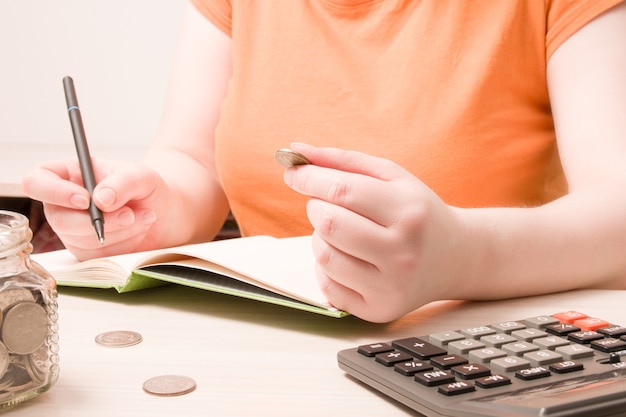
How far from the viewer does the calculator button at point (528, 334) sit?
1.61ft

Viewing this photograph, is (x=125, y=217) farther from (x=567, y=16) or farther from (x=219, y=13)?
(x=567, y=16)

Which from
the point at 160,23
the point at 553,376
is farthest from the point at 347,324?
the point at 160,23

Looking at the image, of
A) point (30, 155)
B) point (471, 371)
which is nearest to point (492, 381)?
point (471, 371)

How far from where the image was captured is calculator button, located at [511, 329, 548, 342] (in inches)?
19.3

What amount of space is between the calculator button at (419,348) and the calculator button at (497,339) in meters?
0.03

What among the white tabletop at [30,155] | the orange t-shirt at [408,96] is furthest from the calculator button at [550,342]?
the white tabletop at [30,155]

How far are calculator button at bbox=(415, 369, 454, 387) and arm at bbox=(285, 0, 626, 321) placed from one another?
119 mm

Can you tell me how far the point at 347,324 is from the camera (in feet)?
1.92

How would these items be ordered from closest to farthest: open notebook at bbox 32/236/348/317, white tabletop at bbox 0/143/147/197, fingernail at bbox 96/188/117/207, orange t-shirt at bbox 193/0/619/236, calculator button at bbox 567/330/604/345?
calculator button at bbox 567/330/604/345
open notebook at bbox 32/236/348/317
fingernail at bbox 96/188/117/207
orange t-shirt at bbox 193/0/619/236
white tabletop at bbox 0/143/147/197

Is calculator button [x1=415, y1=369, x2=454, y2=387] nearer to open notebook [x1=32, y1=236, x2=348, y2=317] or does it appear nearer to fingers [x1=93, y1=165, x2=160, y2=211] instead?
open notebook [x1=32, y1=236, x2=348, y2=317]

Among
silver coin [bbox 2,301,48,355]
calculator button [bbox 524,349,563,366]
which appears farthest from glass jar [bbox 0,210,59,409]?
A: calculator button [bbox 524,349,563,366]

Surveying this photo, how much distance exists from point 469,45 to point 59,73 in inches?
48.5

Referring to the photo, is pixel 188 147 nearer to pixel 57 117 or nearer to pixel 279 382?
pixel 279 382

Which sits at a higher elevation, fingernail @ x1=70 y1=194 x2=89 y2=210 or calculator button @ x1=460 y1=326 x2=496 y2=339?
fingernail @ x1=70 y1=194 x2=89 y2=210
